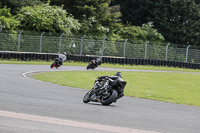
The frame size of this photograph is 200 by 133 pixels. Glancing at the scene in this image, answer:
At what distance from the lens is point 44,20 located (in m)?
39.1

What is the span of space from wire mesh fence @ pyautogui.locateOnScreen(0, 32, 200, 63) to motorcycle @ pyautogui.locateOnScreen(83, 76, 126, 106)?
2155 cm

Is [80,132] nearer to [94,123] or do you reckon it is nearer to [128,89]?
[94,123]

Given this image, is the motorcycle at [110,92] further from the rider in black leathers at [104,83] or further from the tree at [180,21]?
the tree at [180,21]

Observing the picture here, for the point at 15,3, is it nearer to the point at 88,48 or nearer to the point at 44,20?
the point at 44,20

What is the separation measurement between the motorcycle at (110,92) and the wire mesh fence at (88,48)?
21.6 m

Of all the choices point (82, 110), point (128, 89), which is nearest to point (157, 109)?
point (82, 110)

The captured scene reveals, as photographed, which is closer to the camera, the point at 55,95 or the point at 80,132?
the point at 80,132

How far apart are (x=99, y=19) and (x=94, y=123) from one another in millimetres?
40598

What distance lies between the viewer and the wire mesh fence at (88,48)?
33.8 metres

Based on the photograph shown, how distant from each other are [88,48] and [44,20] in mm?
4433

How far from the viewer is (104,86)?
12.3 meters

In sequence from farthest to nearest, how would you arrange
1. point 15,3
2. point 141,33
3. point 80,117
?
point 141,33, point 15,3, point 80,117

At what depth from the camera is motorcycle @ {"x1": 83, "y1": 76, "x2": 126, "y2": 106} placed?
12.1 m

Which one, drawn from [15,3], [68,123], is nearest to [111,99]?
[68,123]
